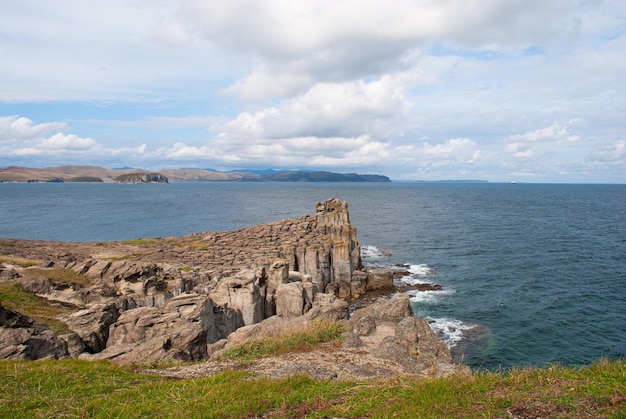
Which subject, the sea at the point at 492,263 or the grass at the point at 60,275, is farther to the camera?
the sea at the point at 492,263

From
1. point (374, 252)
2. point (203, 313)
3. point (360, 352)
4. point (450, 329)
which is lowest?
point (450, 329)

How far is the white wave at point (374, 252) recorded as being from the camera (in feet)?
242

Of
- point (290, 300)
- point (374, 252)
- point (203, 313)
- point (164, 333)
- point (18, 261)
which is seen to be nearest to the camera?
point (164, 333)

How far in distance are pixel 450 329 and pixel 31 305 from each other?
34.6 metres

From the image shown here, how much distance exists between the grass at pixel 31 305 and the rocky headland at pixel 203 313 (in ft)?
1.13

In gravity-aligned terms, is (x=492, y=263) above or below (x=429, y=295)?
above

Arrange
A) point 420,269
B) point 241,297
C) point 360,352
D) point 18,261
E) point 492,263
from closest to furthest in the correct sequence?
point 360,352 → point 241,297 → point 18,261 → point 492,263 → point 420,269

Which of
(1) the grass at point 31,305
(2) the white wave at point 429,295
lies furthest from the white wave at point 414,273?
(1) the grass at point 31,305

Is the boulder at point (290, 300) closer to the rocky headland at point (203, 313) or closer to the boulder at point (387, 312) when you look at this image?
the rocky headland at point (203, 313)

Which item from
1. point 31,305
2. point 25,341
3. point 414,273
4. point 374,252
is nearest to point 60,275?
point 31,305

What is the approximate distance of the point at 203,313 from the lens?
24516mm

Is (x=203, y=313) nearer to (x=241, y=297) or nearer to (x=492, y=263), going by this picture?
(x=241, y=297)

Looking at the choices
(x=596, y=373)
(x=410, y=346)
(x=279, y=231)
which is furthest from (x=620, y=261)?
(x=596, y=373)

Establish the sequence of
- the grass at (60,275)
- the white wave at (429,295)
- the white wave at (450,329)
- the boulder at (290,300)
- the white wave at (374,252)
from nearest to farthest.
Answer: the grass at (60,275) < the boulder at (290,300) < the white wave at (450,329) < the white wave at (429,295) < the white wave at (374,252)
